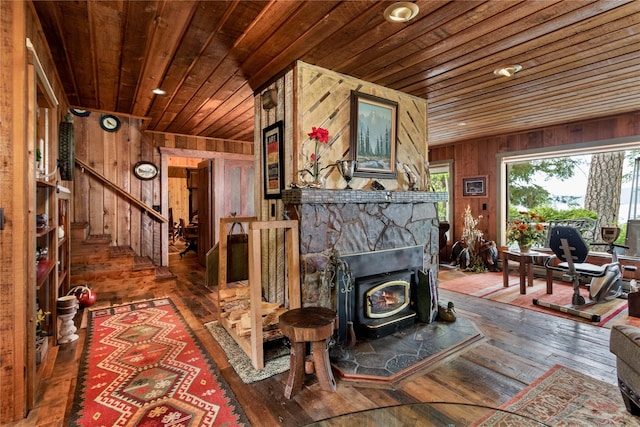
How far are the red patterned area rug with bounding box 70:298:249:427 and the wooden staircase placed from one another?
1.12 metres

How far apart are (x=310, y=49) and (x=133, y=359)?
2.82 m

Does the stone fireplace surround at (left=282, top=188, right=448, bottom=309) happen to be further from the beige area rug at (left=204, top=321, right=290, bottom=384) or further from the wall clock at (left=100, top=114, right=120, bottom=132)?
the wall clock at (left=100, top=114, right=120, bottom=132)

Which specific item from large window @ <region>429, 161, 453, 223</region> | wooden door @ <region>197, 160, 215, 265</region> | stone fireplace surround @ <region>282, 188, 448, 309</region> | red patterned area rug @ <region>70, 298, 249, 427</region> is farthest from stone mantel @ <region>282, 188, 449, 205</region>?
wooden door @ <region>197, 160, 215, 265</region>

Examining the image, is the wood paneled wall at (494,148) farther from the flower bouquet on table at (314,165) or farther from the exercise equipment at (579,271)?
the flower bouquet on table at (314,165)

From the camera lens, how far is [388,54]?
8.15 feet

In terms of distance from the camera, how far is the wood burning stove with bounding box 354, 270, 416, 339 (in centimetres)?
276

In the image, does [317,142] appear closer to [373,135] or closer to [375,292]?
[373,135]

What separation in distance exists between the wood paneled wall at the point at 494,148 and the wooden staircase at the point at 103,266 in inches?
228

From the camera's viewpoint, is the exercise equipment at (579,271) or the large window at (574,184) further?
the large window at (574,184)

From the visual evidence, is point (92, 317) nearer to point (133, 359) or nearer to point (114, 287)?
point (114, 287)

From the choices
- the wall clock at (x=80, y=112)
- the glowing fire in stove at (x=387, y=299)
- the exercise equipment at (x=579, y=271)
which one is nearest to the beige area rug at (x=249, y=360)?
the glowing fire in stove at (x=387, y=299)

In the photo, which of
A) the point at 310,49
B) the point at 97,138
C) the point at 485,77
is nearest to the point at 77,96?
the point at 97,138

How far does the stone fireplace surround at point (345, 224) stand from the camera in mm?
2529

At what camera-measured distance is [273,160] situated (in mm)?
2965
